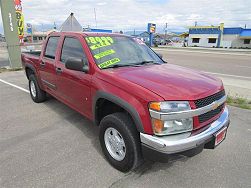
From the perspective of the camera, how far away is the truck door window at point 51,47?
432 cm

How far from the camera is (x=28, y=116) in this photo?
4.72 metres

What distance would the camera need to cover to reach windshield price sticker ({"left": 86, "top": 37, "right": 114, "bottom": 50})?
3352mm

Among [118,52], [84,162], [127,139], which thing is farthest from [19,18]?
[127,139]

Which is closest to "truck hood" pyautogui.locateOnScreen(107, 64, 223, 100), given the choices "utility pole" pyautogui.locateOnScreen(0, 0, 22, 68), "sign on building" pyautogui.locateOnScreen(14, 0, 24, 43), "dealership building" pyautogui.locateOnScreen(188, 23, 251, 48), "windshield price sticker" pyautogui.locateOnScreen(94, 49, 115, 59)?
"windshield price sticker" pyautogui.locateOnScreen(94, 49, 115, 59)

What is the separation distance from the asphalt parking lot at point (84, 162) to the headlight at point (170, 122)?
0.31 metres

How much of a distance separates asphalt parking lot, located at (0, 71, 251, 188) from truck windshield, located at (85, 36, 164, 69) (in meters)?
1.40

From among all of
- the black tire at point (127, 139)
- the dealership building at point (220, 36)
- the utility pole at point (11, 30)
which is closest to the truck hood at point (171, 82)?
the black tire at point (127, 139)

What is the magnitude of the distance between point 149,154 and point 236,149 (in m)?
1.87

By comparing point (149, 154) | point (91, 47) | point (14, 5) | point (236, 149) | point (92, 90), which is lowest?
point (236, 149)

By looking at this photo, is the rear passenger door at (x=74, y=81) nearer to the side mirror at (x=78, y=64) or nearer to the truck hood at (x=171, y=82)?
the side mirror at (x=78, y=64)

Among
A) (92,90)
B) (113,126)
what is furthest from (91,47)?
(113,126)

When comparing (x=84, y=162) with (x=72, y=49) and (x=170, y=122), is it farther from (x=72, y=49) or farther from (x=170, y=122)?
(x=72, y=49)

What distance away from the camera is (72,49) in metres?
3.71

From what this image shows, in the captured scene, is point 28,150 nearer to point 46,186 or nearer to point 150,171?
point 46,186
